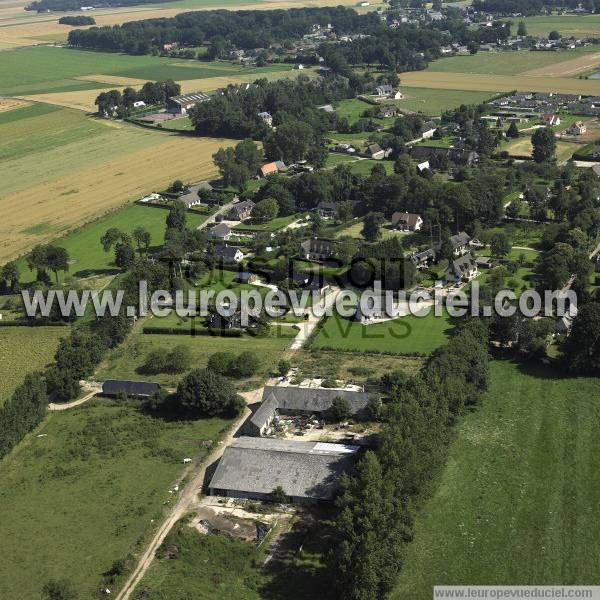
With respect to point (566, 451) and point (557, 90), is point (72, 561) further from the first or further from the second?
point (557, 90)

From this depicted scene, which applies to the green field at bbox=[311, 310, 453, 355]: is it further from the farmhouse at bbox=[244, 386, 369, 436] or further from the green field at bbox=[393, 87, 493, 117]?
the green field at bbox=[393, 87, 493, 117]

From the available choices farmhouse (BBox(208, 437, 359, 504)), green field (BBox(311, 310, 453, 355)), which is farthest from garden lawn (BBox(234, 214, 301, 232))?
farmhouse (BBox(208, 437, 359, 504))

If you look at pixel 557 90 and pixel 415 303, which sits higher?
pixel 557 90

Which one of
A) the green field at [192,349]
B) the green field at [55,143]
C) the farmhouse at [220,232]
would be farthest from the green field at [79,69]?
the green field at [192,349]

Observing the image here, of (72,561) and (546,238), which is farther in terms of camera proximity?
(546,238)

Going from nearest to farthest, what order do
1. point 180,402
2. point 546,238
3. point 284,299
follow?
1. point 180,402
2. point 284,299
3. point 546,238

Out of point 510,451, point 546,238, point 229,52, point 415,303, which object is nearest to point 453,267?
point 415,303

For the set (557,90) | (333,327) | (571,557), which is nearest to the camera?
(571,557)
